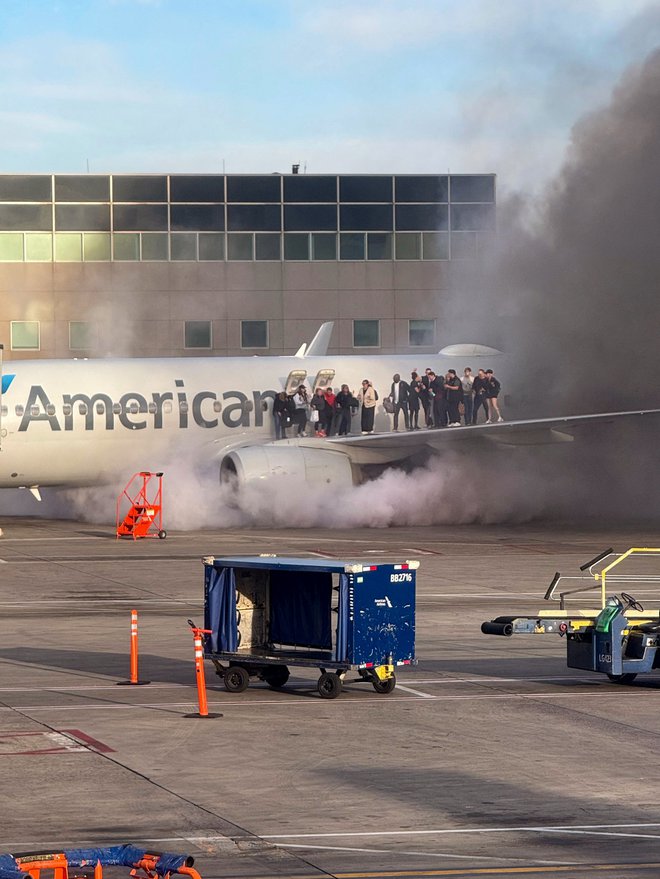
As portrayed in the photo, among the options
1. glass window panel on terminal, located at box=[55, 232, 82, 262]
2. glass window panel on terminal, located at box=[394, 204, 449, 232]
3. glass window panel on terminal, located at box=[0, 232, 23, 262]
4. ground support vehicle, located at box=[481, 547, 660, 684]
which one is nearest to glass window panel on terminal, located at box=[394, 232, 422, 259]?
glass window panel on terminal, located at box=[394, 204, 449, 232]

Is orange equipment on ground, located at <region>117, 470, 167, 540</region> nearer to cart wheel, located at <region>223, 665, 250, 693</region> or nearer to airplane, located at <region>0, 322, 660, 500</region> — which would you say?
airplane, located at <region>0, 322, 660, 500</region>

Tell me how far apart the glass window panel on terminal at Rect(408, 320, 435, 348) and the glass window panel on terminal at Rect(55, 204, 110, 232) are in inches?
538

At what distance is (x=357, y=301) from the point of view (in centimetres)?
6588

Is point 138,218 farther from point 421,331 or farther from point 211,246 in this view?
point 421,331

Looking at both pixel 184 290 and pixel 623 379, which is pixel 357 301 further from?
pixel 623 379

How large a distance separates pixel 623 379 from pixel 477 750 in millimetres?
31813

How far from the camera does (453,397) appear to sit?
43188 millimetres

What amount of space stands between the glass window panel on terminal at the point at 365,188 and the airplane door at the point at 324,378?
2467cm

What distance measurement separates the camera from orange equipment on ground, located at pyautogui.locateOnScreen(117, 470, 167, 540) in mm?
37656

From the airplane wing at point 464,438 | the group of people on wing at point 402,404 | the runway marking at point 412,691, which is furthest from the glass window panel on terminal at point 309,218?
the runway marking at point 412,691

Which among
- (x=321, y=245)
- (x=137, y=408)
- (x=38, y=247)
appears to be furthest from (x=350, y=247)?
(x=137, y=408)

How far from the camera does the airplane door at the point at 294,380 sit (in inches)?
1688

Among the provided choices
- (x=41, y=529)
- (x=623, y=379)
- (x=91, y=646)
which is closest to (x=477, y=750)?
(x=91, y=646)

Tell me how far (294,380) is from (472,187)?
1054 inches
